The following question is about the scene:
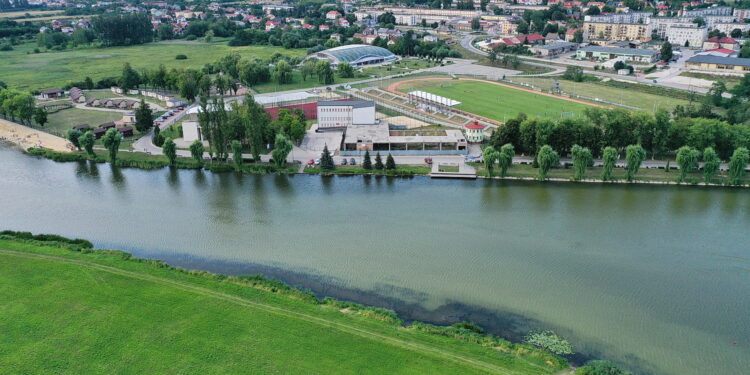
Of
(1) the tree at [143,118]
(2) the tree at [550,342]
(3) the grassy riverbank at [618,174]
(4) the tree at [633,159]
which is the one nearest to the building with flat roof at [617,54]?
(3) the grassy riverbank at [618,174]

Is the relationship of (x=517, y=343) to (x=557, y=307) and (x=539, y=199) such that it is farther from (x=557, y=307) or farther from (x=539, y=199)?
(x=539, y=199)

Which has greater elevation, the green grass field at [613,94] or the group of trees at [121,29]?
the group of trees at [121,29]

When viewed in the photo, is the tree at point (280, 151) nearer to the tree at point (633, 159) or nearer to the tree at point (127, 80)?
the tree at point (633, 159)

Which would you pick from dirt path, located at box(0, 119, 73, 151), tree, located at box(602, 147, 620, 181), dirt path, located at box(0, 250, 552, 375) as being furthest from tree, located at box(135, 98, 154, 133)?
tree, located at box(602, 147, 620, 181)

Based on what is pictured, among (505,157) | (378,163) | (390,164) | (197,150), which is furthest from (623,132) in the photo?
(197,150)

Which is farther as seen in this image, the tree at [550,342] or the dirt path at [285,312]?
the tree at [550,342]

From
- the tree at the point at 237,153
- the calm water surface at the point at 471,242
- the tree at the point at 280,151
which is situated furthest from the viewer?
the tree at the point at 280,151
